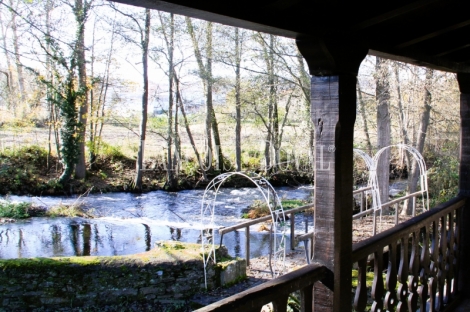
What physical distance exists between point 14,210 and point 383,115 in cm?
1098

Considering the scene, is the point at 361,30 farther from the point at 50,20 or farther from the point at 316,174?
the point at 50,20

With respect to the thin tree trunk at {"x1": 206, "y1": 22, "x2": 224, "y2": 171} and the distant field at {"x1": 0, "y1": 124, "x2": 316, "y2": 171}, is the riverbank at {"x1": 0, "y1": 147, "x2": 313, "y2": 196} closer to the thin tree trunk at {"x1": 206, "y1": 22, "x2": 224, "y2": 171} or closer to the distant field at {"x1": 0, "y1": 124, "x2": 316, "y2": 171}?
the distant field at {"x1": 0, "y1": 124, "x2": 316, "y2": 171}

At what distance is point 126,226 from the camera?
38.8 ft

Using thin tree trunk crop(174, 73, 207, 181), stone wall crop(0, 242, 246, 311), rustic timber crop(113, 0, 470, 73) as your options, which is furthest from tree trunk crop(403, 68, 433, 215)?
rustic timber crop(113, 0, 470, 73)

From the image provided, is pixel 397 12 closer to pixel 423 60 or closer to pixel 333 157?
pixel 333 157

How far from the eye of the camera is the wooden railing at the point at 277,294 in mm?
1447

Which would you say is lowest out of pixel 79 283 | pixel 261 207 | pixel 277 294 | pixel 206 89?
pixel 79 283

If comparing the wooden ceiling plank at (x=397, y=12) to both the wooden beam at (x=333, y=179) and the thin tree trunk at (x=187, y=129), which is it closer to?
the wooden beam at (x=333, y=179)

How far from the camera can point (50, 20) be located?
602 inches

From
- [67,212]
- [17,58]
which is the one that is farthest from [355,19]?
[17,58]

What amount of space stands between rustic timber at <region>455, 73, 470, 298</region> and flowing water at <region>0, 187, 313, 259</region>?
21.4 feet

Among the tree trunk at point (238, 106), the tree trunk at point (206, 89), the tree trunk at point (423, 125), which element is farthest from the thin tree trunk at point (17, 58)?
the tree trunk at point (423, 125)

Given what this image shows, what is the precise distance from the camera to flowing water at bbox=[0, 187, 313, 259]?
32.6 ft

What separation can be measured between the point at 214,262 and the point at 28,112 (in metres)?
12.6
